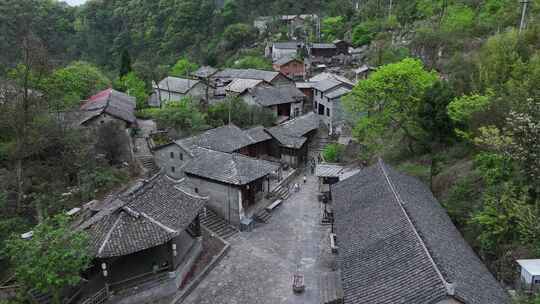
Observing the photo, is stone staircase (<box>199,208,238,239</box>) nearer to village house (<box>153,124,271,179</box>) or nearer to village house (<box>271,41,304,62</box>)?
village house (<box>153,124,271,179</box>)

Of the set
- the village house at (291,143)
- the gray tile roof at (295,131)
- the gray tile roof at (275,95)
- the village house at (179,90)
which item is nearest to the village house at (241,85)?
the gray tile roof at (275,95)

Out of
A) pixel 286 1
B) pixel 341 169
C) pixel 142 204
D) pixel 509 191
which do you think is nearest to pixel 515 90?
pixel 509 191

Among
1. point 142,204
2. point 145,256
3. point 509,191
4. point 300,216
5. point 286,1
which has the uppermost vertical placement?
point 286,1

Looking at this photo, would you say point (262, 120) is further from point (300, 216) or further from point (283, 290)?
point (283, 290)

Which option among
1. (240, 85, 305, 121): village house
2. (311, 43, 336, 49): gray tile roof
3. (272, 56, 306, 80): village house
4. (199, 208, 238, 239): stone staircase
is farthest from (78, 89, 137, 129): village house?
(311, 43, 336, 49): gray tile roof

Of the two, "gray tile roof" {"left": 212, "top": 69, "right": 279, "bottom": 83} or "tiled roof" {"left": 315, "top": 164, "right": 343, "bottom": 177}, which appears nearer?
"tiled roof" {"left": 315, "top": 164, "right": 343, "bottom": 177}

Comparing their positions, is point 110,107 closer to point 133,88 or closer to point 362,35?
point 133,88

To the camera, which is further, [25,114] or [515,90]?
[25,114]
